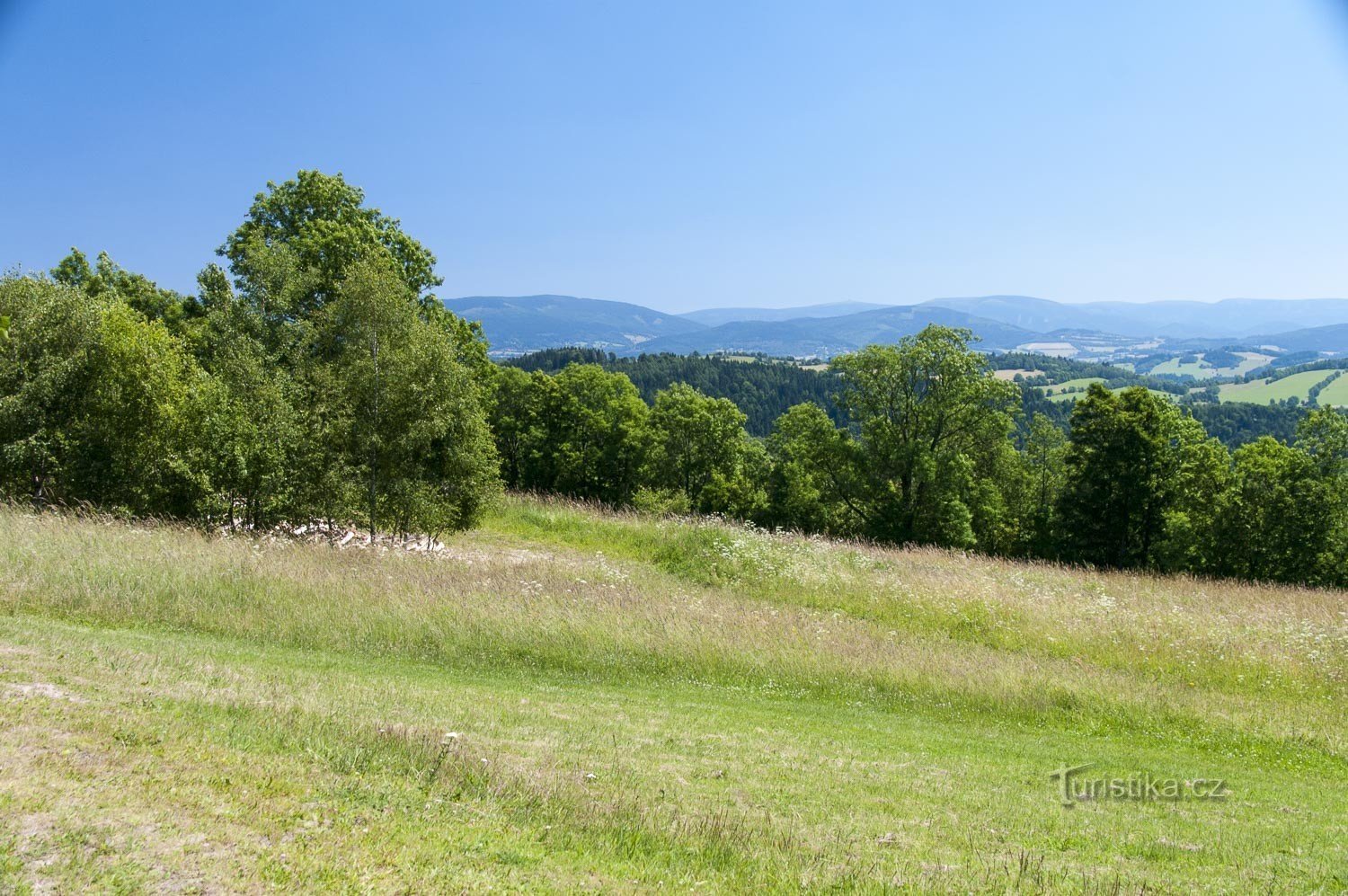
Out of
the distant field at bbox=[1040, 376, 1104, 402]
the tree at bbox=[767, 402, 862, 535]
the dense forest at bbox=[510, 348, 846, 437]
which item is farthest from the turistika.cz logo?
the distant field at bbox=[1040, 376, 1104, 402]

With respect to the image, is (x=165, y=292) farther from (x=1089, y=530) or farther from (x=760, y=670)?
(x=1089, y=530)

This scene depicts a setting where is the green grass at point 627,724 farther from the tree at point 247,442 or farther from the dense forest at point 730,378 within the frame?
the dense forest at point 730,378

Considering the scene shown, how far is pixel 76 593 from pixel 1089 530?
1388 inches

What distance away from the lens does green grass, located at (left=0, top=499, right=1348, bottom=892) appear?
440cm

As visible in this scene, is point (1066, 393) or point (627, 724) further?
point (1066, 393)

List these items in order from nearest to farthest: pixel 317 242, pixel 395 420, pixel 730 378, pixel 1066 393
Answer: pixel 395 420 → pixel 317 242 → pixel 1066 393 → pixel 730 378

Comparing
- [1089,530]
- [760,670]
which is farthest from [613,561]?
[1089,530]

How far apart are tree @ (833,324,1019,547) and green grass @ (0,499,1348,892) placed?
17.0m

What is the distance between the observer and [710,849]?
16.3ft

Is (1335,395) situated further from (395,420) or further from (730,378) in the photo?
(395,420)

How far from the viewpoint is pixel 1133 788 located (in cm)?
747

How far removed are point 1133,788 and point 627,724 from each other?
16.9 ft

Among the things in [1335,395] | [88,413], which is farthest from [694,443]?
[1335,395]

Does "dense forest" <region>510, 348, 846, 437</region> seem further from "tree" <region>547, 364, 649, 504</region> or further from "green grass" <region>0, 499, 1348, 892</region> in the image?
"green grass" <region>0, 499, 1348, 892</region>
